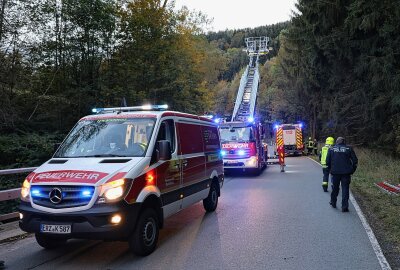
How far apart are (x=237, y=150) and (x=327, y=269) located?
40.6ft

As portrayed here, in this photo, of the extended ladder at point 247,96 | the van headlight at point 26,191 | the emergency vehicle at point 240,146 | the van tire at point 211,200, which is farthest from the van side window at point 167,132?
the extended ladder at point 247,96

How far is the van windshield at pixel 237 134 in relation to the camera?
18047 millimetres

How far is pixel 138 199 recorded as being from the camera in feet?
19.5

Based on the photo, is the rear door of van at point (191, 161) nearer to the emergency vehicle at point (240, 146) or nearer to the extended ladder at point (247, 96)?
the emergency vehicle at point (240, 146)

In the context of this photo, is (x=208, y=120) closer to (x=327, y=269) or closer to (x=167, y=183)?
(x=167, y=183)

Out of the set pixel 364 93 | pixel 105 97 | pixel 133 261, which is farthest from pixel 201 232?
pixel 364 93

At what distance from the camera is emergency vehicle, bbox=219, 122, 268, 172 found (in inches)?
697

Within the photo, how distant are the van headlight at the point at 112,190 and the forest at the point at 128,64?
31.2 feet

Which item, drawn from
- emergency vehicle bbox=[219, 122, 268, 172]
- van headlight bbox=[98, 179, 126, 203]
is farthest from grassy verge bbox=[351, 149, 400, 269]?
emergency vehicle bbox=[219, 122, 268, 172]

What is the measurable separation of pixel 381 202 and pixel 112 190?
25.4 feet

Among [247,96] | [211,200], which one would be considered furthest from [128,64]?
[247,96]

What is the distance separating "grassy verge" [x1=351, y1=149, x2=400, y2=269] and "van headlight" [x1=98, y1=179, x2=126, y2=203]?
3.93 metres

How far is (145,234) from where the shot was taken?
6168 millimetres

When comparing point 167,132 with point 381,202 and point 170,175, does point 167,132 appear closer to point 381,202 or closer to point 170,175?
point 170,175
